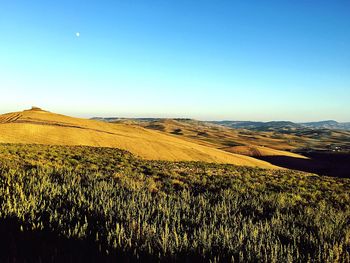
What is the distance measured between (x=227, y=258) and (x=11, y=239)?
12.5 feet

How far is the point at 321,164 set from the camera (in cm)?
7600

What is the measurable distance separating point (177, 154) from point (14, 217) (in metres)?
44.4

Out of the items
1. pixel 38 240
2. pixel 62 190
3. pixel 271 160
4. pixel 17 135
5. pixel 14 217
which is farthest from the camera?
pixel 271 160

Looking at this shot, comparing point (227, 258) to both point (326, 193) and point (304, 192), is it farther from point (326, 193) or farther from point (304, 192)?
point (326, 193)

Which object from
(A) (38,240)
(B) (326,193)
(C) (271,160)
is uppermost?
(A) (38,240)

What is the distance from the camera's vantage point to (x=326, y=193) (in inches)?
763

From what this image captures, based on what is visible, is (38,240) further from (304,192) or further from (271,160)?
(271,160)

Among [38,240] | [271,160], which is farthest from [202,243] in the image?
[271,160]

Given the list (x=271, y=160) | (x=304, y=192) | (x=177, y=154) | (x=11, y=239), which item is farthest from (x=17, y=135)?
(x=271, y=160)

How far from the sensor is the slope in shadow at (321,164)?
63516mm

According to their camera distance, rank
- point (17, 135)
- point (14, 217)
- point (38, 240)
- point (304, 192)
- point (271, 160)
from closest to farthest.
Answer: point (38, 240) → point (14, 217) → point (304, 192) → point (17, 135) → point (271, 160)

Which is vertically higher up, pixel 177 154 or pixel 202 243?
pixel 202 243

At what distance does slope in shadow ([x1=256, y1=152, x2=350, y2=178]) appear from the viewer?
63516 millimetres

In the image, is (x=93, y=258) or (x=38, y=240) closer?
(x=93, y=258)
